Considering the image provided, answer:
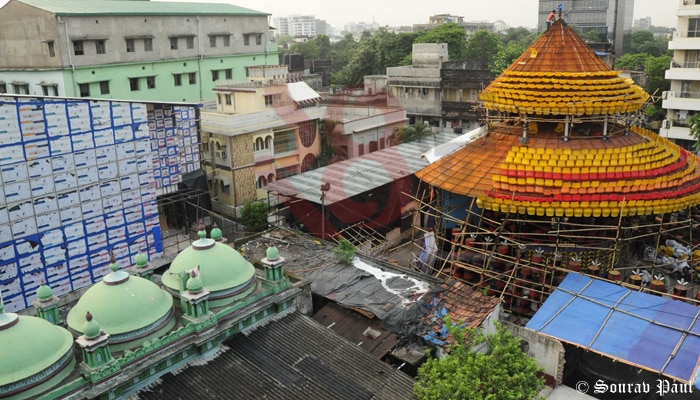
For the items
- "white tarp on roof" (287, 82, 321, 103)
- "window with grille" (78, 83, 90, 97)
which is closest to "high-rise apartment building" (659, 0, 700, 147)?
"white tarp on roof" (287, 82, 321, 103)

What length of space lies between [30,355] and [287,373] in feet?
22.7

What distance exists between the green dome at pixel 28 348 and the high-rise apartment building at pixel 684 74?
2079 inches

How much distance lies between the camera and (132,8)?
49.8 meters

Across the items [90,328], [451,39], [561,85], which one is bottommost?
[90,328]

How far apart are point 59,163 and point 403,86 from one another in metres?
44.7

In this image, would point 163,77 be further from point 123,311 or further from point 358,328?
point 123,311

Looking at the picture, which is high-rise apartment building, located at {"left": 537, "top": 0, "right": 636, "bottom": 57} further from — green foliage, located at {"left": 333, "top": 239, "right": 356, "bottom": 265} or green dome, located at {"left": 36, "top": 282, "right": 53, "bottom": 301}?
green dome, located at {"left": 36, "top": 282, "right": 53, "bottom": 301}

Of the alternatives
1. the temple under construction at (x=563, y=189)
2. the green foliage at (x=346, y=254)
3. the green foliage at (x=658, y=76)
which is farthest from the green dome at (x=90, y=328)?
the green foliage at (x=658, y=76)

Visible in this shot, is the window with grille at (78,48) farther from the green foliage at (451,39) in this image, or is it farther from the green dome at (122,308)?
the green foliage at (451,39)

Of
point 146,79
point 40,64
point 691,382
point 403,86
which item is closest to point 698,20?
point 403,86

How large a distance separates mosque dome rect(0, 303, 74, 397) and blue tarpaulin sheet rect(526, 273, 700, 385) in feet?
47.3

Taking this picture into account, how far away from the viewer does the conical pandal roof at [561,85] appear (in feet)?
83.5

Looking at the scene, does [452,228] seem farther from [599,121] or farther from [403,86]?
[403,86]

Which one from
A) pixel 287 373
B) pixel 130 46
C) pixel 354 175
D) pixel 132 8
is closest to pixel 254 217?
pixel 354 175
